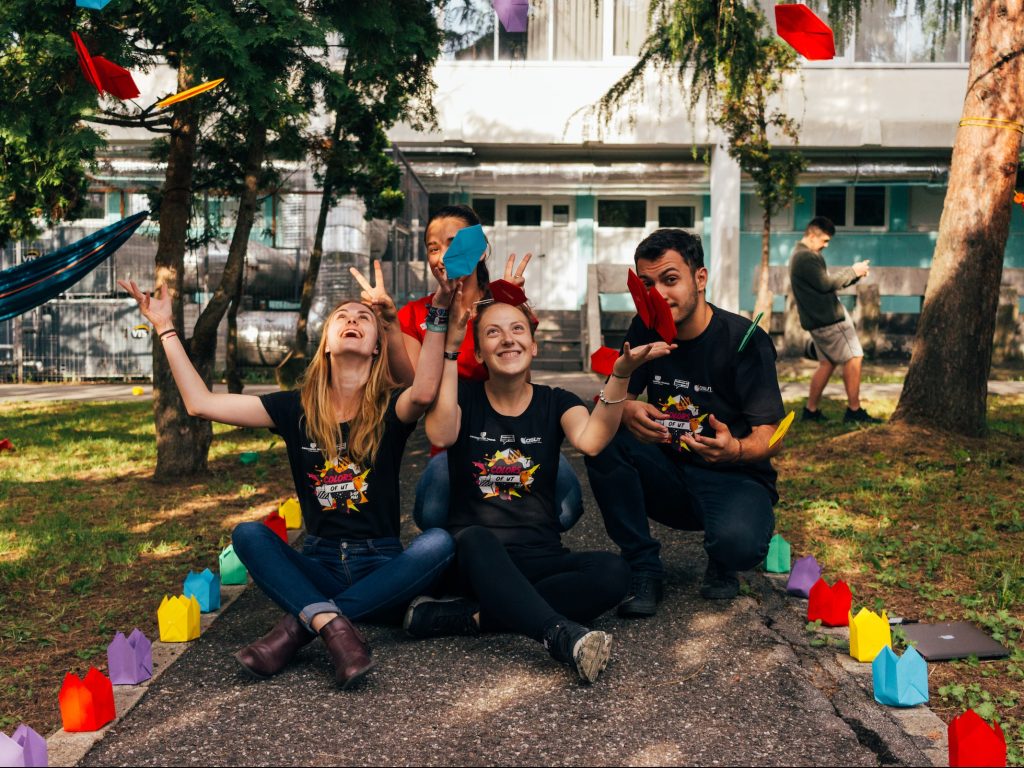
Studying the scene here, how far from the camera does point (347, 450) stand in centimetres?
378

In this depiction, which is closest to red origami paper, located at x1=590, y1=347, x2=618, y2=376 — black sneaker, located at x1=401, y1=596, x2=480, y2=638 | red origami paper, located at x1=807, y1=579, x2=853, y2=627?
black sneaker, located at x1=401, y1=596, x2=480, y2=638

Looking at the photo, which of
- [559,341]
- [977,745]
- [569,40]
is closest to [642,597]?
[977,745]

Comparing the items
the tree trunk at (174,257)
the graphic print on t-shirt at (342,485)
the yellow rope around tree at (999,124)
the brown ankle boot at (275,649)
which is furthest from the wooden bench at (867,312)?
the brown ankle boot at (275,649)

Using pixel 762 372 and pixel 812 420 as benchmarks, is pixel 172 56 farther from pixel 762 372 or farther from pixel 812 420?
pixel 812 420

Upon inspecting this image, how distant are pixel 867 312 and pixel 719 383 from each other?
1269cm

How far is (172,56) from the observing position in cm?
663

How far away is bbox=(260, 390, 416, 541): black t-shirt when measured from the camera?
3764 mm

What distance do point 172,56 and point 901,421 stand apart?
5431 millimetres

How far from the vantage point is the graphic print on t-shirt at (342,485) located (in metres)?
3.76

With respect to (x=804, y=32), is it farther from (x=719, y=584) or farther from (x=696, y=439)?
(x=719, y=584)

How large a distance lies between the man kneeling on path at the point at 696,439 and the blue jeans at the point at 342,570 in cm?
85

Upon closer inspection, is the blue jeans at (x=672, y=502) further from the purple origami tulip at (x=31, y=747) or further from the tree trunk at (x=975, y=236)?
the tree trunk at (x=975, y=236)

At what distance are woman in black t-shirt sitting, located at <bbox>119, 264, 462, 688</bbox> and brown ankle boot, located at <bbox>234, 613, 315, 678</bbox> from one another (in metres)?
0.03

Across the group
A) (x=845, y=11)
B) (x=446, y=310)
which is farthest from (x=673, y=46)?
(x=446, y=310)
